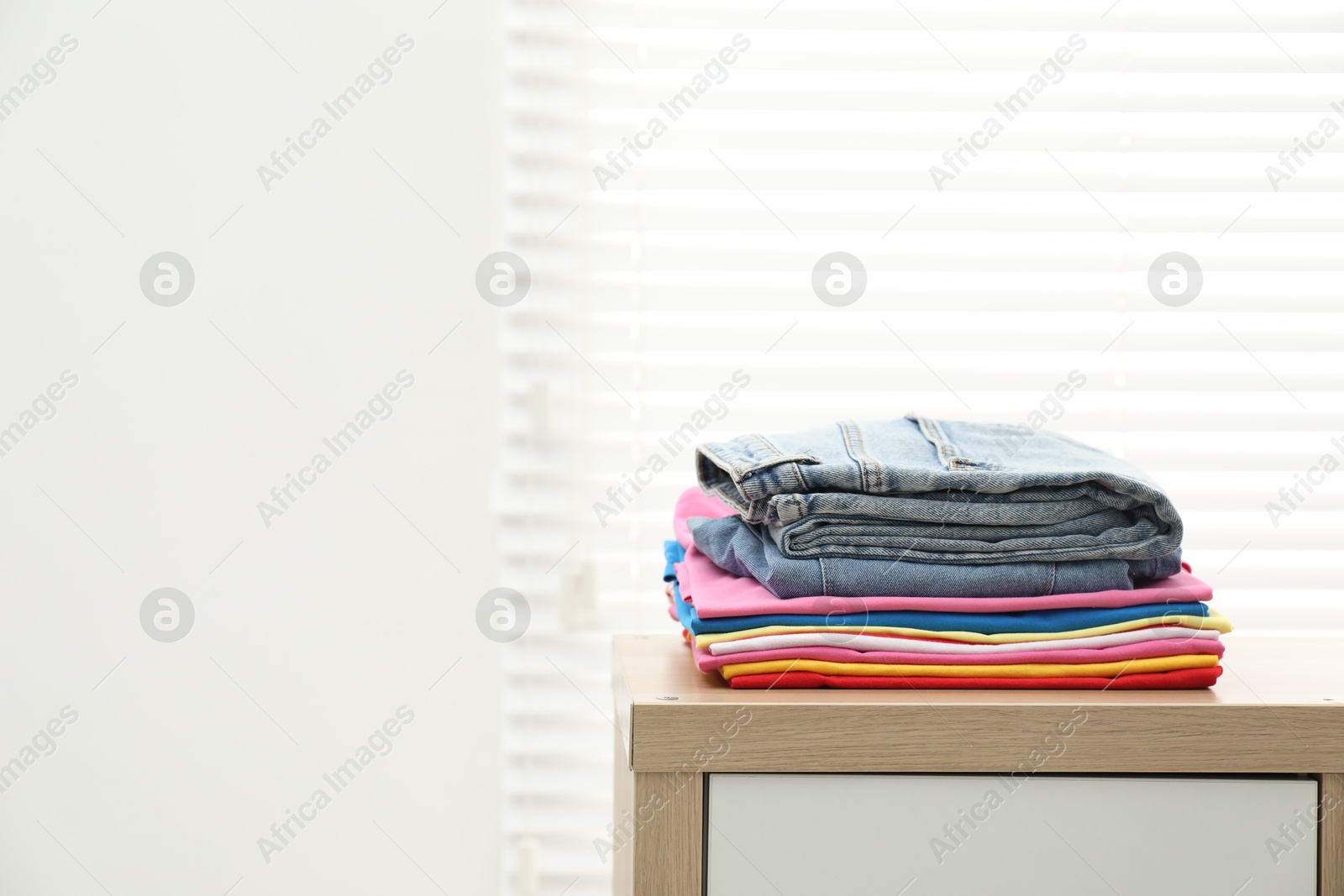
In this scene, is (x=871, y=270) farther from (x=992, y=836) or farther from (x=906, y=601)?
(x=992, y=836)

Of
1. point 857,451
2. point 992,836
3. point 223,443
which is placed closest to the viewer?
point 992,836

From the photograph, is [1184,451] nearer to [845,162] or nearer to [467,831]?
[845,162]

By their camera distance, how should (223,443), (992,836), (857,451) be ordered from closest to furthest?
(992,836)
(857,451)
(223,443)

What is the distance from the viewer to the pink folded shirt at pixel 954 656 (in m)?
0.66

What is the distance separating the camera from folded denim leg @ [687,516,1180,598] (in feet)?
2.21

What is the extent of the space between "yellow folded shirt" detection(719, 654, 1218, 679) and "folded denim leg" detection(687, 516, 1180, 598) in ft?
0.16

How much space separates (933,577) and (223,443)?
848 millimetres

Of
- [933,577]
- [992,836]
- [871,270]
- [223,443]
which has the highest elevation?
[871,270]

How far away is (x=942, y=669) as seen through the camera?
0.66 m

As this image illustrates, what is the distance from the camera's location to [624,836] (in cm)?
80

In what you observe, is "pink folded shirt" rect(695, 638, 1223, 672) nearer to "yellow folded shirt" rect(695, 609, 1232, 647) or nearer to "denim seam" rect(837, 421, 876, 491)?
"yellow folded shirt" rect(695, 609, 1232, 647)

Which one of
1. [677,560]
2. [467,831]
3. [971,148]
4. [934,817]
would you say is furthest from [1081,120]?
[467,831]

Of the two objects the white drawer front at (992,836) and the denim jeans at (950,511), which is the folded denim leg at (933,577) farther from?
the white drawer front at (992,836)

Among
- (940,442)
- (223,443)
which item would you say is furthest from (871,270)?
(223,443)
